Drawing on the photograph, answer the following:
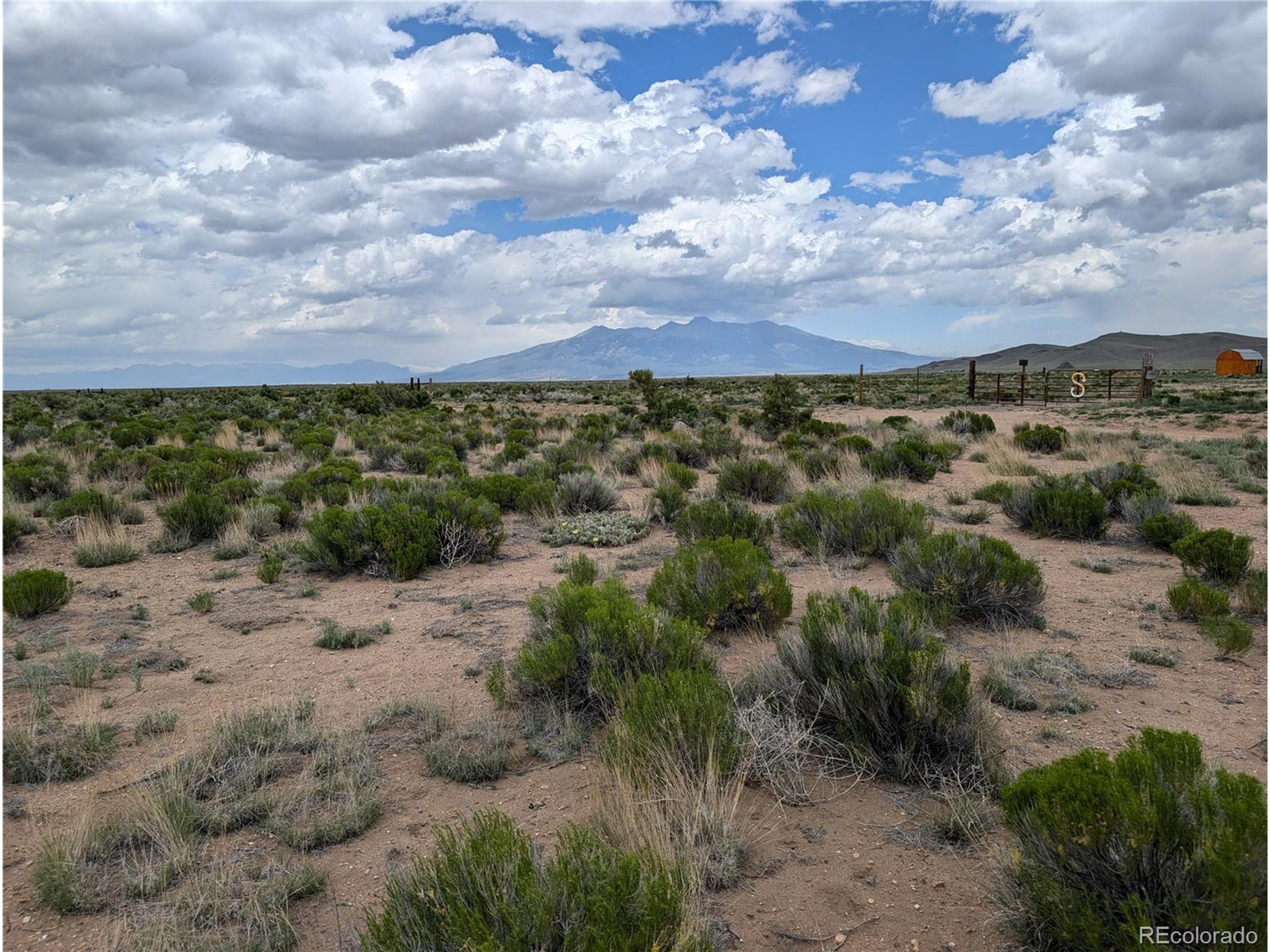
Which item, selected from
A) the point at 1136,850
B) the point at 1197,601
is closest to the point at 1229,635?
the point at 1197,601

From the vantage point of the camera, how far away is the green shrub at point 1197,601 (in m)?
6.38

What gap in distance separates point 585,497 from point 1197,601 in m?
7.43

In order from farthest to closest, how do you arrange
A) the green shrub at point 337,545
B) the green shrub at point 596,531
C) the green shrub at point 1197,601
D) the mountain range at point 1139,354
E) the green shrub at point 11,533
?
the mountain range at point 1139,354 → the green shrub at point 596,531 → the green shrub at point 11,533 → the green shrub at point 337,545 → the green shrub at point 1197,601

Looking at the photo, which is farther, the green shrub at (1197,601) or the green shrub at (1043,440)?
the green shrub at (1043,440)

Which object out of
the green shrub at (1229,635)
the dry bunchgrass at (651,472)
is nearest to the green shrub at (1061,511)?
the green shrub at (1229,635)

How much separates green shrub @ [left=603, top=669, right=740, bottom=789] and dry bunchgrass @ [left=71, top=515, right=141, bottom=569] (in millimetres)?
7735

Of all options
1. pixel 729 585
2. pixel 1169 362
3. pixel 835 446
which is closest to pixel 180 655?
pixel 729 585

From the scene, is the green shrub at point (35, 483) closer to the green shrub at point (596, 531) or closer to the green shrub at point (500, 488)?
the green shrub at point (500, 488)

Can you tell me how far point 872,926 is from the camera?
119 inches

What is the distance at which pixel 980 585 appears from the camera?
6656 mm

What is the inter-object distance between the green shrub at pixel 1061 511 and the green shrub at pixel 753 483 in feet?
10.9

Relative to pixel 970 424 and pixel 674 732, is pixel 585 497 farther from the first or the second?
pixel 970 424

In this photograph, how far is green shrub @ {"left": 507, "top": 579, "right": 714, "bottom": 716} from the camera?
4883 millimetres

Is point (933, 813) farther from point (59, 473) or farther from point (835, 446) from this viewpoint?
point (59, 473)
